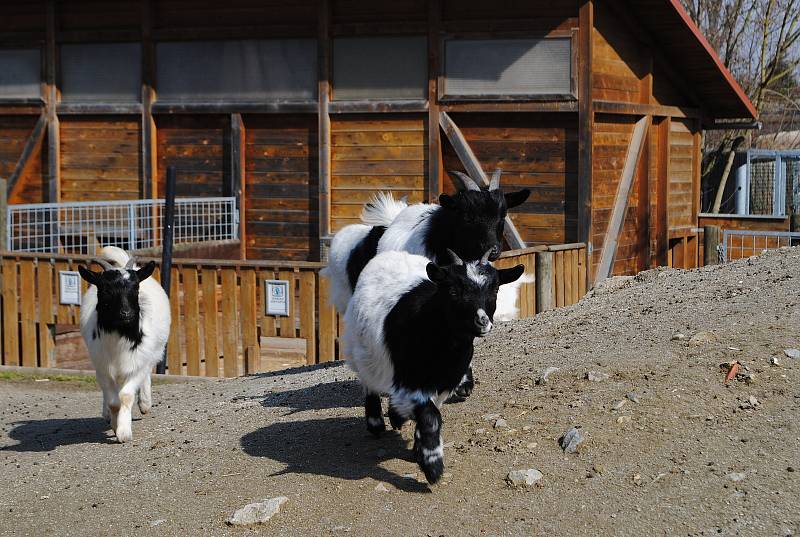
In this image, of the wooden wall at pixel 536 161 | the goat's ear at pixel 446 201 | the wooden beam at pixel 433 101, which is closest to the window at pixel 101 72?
the wooden beam at pixel 433 101

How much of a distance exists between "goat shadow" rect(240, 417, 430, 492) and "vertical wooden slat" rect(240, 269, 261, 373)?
16.9 feet

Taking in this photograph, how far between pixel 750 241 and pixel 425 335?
520 inches

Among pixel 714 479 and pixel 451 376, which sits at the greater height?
pixel 451 376

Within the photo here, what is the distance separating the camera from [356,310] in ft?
26.5

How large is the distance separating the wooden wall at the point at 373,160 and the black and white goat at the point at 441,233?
7184mm


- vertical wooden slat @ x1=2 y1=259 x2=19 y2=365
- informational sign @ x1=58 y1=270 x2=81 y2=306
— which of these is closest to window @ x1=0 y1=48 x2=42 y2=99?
vertical wooden slat @ x1=2 y1=259 x2=19 y2=365

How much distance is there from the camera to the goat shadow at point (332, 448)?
762cm

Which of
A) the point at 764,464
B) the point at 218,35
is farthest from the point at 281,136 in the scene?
the point at 764,464

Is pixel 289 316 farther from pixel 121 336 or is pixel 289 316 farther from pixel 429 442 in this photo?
pixel 429 442

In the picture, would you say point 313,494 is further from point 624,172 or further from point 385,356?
point 624,172

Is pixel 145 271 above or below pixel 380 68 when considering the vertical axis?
below

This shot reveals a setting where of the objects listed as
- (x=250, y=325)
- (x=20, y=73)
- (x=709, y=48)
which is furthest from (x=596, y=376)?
(x=20, y=73)

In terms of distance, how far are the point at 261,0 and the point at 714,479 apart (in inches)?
532

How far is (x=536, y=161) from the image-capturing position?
17.0 meters
